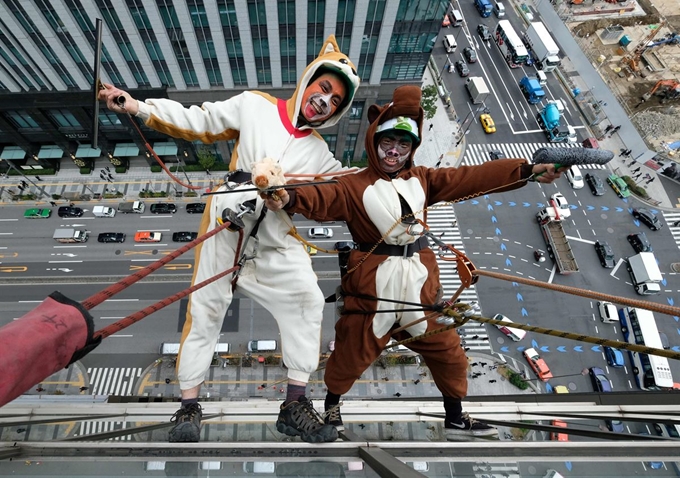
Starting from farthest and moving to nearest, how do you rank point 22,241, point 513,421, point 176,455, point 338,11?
point 22,241, point 338,11, point 513,421, point 176,455

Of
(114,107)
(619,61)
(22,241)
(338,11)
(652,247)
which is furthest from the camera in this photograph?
(619,61)

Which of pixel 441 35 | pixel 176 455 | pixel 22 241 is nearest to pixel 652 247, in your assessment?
pixel 441 35

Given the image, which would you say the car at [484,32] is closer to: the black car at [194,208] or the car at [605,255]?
the car at [605,255]

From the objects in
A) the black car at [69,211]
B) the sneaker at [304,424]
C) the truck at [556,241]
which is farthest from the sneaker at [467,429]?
the black car at [69,211]

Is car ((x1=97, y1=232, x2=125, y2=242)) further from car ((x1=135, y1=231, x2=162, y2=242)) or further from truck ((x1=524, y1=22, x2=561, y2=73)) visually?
truck ((x1=524, y1=22, x2=561, y2=73))

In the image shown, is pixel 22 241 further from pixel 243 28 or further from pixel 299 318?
pixel 299 318

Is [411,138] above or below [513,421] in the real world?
above
